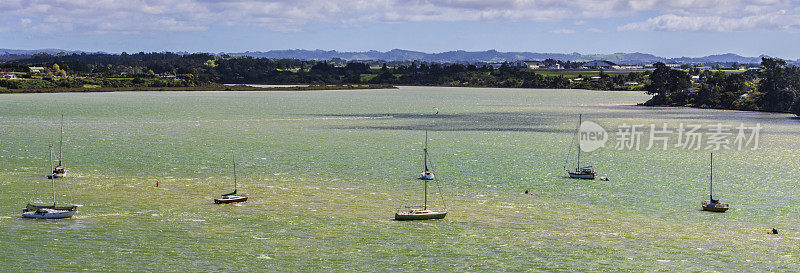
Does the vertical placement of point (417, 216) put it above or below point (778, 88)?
below

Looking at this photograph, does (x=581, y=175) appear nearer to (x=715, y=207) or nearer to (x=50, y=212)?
(x=715, y=207)

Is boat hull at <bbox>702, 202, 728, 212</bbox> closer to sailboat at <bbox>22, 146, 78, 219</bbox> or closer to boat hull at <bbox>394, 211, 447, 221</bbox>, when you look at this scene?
boat hull at <bbox>394, 211, 447, 221</bbox>

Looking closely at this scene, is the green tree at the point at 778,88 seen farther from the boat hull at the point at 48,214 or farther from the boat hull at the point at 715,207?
the boat hull at the point at 48,214

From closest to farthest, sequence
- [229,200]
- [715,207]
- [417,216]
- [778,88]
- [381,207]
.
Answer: [417,216] < [715,207] < [381,207] < [229,200] < [778,88]

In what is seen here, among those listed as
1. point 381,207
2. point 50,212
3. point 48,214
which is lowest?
point 381,207

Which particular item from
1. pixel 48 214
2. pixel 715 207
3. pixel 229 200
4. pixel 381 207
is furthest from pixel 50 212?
pixel 715 207

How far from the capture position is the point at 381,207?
60.8 m

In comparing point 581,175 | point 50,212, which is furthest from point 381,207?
point 581,175

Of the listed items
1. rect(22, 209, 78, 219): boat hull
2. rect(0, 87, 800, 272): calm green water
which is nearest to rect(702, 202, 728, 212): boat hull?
rect(0, 87, 800, 272): calm green water

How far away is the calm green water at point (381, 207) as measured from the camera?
4709 centimetres

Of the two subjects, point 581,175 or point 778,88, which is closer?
point 581,175

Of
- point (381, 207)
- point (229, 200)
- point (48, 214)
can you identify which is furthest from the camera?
point (229, 200)

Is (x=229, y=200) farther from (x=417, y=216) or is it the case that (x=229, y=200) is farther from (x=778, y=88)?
(x=778, y=88)

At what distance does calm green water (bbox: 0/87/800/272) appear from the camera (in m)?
47.1
